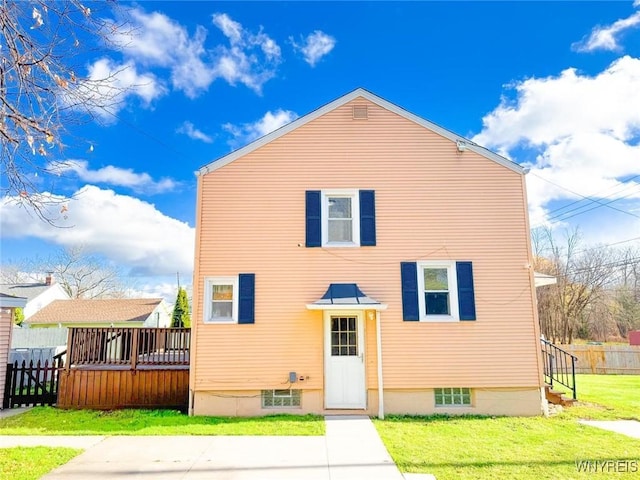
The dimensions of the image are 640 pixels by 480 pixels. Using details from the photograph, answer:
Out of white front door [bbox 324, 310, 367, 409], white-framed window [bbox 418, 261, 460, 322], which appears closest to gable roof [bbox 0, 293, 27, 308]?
white front door [bbox 324, 310, 367, 409]

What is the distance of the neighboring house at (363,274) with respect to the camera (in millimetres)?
8898

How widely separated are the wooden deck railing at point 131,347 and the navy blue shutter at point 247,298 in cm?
186

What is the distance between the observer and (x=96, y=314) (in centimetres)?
2416

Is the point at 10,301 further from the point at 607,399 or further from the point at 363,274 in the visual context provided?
the point at 607,399

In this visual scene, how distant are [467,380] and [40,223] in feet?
28.2

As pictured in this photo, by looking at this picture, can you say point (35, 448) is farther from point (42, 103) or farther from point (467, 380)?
point (467, 380)

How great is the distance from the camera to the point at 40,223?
4.37m

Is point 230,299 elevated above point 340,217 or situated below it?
below

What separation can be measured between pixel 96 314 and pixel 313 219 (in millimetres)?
20697

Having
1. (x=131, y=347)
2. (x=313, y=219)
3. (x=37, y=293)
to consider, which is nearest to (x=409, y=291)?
(x=313, y=219)

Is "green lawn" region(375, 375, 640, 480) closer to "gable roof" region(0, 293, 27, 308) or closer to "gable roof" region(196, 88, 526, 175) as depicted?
"gable roof" region(196, 88, 526, 175)

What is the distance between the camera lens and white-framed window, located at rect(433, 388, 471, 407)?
9.10 meters

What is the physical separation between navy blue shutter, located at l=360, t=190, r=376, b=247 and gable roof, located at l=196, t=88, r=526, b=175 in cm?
228

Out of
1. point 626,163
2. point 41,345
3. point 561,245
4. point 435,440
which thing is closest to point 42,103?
point 435,440
